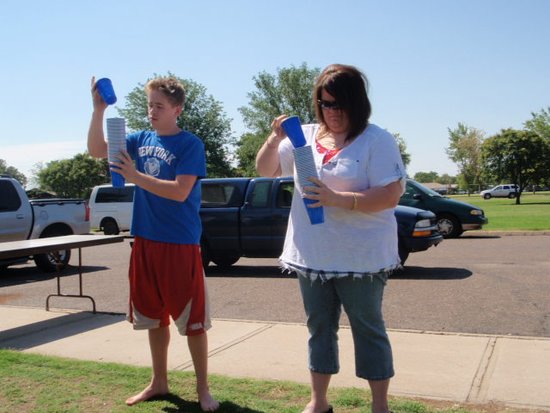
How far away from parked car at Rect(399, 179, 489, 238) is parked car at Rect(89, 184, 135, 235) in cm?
1097

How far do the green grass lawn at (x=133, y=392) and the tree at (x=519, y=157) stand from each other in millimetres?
42153

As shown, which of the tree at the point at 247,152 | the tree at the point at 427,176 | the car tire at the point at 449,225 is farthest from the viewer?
the tree at the point at 427,176

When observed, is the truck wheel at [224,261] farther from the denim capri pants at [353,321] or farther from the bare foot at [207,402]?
the denim capri pants at [353,321]

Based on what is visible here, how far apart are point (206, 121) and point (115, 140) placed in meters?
50.9

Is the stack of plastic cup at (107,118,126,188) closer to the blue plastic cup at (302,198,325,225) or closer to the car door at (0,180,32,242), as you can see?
the blue plastic cup at (302,198,325,225)

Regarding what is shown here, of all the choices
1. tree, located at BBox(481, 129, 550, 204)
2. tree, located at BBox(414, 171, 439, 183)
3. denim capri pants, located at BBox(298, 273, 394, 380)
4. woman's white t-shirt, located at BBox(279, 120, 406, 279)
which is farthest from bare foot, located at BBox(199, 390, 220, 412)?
tree, located at BBox(414, 171, 439, 183)

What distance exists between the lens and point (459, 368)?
4.44m

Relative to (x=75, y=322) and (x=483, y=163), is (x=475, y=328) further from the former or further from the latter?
(x=483, y=163)

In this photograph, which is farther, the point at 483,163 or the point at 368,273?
the point at 483,163

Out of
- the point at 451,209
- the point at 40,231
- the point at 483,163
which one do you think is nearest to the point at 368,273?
the point at 40,231

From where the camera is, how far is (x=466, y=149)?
87.4m

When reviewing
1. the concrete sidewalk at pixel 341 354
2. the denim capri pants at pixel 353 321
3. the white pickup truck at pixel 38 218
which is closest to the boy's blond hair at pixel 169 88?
the denim capri pants at pixel 353 321

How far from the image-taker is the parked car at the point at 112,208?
72.8ft

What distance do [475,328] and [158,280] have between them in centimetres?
353
